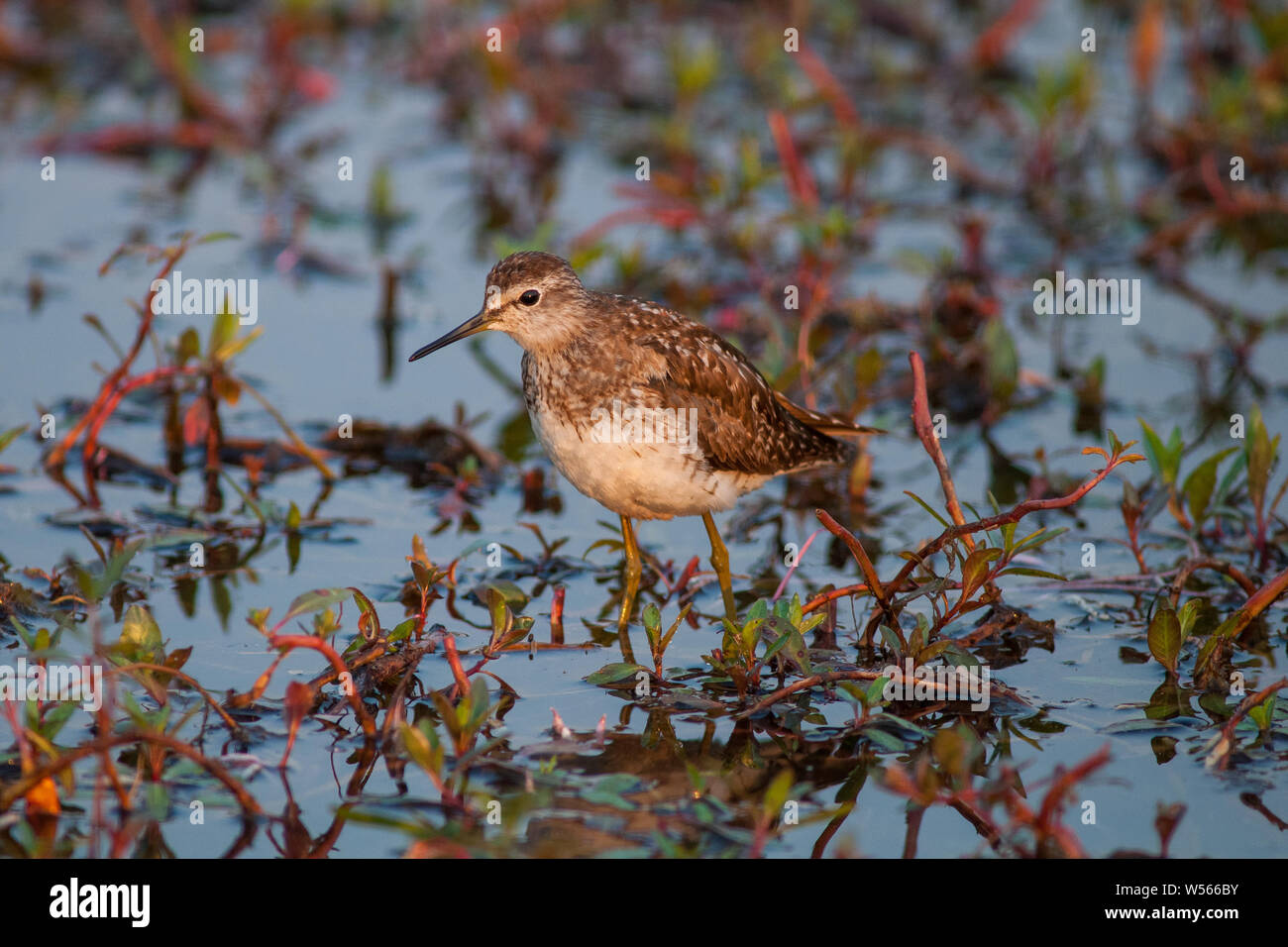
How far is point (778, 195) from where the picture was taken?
41.2 feet

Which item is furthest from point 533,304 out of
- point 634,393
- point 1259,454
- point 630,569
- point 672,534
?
point 1259,454

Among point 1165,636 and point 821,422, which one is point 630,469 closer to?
point 821,422

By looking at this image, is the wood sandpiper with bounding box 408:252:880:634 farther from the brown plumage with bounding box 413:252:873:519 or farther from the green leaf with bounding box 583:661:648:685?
the green leaf with bounding box 583:661:648:685

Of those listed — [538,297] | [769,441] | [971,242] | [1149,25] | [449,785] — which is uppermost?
[1149,25]

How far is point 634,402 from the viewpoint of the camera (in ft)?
22.2

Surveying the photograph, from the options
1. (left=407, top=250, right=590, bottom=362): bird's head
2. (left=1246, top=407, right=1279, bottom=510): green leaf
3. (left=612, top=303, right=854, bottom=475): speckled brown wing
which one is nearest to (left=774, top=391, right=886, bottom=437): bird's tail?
(left=612, top=303, right=854, bottom=475): speckled brown wing

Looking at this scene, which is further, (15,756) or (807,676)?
(807,676)

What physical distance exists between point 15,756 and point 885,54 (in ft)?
35.4

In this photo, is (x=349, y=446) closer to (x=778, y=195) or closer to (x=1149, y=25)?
A: (x=778, y=195)

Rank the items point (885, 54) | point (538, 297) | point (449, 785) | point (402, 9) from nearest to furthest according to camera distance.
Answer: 1. point (449, 785)
2. point (538, 297)
3. point (885, 54)
4. point (402, 9)

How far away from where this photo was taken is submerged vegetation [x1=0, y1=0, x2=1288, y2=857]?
17.9ft

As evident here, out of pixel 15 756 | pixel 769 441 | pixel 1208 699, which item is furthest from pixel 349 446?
pixel 1208 699

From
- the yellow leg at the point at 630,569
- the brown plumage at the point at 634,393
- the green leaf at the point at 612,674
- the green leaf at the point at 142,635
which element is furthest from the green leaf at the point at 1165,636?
the green leaf at the point at 142,635

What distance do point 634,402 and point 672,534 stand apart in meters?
1.59
